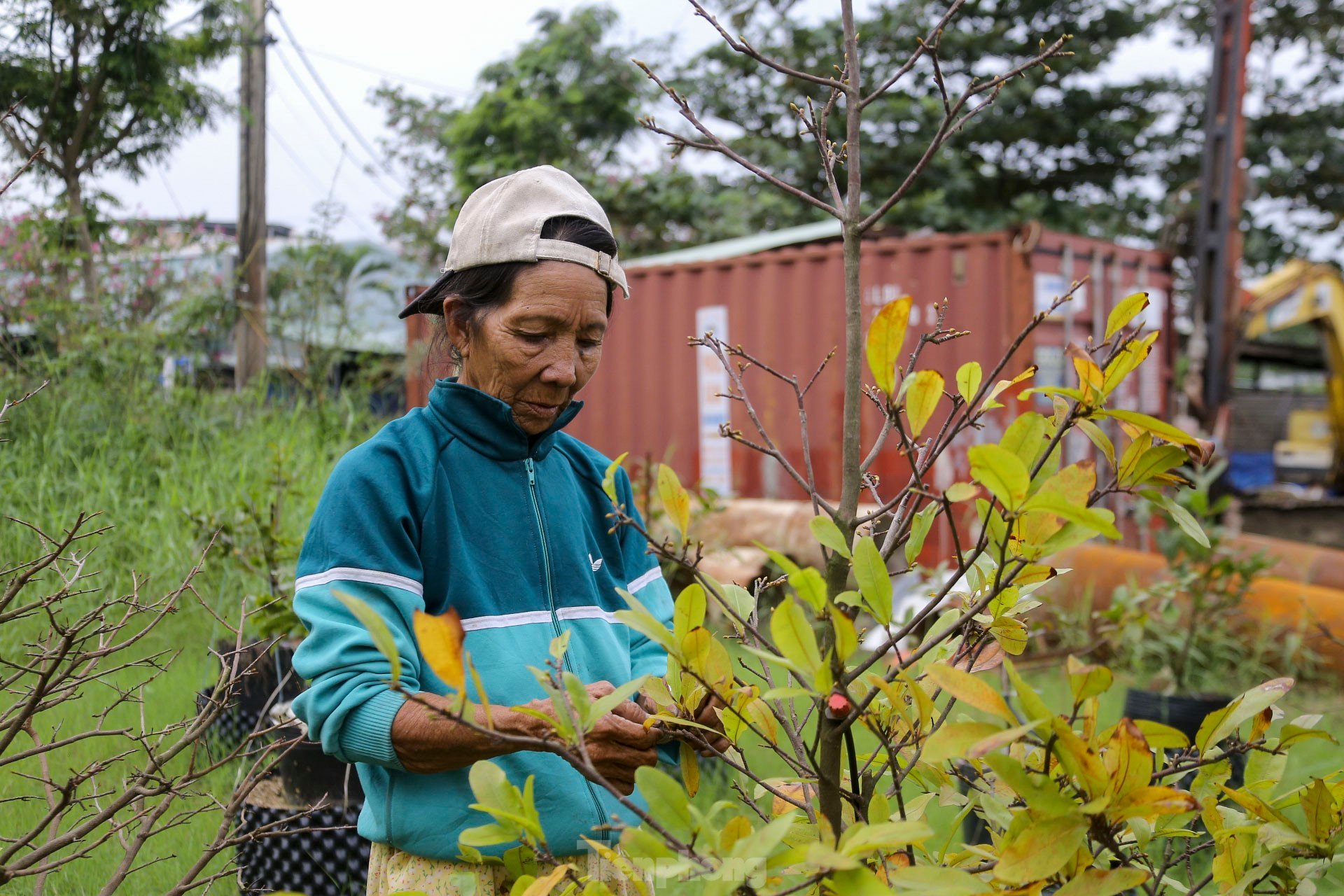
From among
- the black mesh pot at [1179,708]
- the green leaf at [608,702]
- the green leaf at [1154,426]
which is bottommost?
the black mesh pot at [1179,708]

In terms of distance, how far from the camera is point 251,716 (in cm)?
292

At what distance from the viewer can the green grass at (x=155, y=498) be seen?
2.63 metres

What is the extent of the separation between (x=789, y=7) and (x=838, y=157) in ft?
53.4

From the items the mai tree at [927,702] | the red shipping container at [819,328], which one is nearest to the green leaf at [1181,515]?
the mai tree at [927,702]

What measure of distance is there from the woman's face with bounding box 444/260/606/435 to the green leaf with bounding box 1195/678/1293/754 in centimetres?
81

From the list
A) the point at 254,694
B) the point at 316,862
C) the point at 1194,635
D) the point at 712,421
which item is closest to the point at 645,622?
the point at 316,862

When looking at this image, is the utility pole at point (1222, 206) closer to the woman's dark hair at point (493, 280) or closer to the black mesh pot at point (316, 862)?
the black mesh pot at point (316, 862)

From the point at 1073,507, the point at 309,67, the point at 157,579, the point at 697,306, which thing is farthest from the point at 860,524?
the point at 309,67

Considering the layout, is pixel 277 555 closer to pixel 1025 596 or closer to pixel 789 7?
pixel 1025 596

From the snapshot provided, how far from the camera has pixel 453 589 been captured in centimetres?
124

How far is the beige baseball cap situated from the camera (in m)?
1.30

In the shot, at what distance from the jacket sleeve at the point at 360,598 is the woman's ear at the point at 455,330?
211 mm

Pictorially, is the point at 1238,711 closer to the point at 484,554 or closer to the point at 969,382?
the point at 969,382

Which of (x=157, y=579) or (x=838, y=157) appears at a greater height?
(x=838, y=157)
